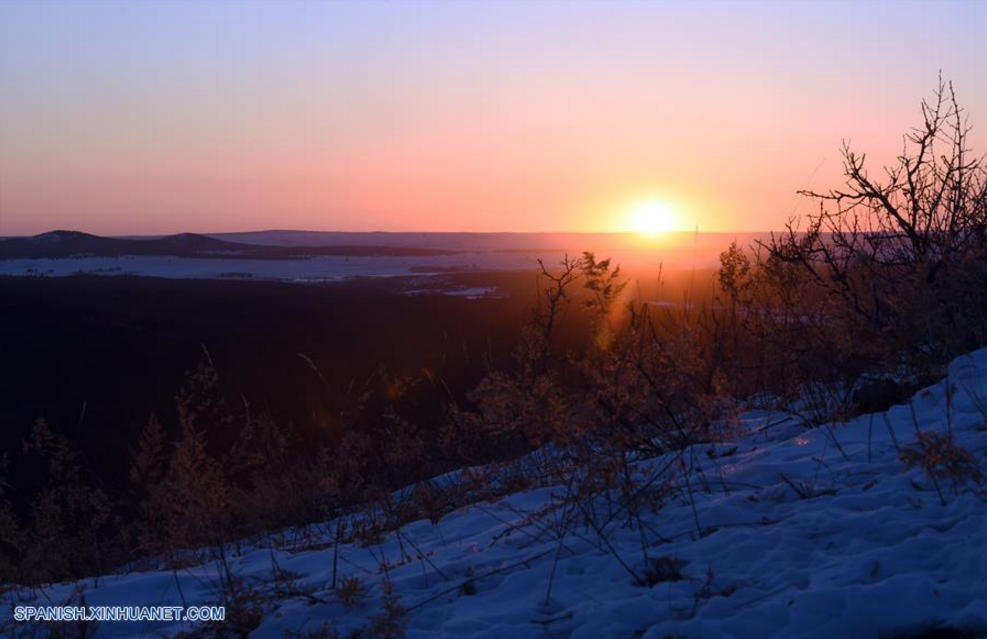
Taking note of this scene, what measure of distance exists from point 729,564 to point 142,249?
89.5m

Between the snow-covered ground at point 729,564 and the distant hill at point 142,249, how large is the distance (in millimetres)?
80606

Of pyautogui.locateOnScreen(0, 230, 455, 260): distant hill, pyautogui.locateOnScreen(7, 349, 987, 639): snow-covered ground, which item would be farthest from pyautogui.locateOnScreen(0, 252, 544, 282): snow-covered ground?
pyautogui.locateOnScreen(7, 349, 987, 639): snow-covered ground

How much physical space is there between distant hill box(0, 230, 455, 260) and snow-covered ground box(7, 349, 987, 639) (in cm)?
8061

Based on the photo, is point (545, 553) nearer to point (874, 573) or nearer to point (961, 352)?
point (874, 573)


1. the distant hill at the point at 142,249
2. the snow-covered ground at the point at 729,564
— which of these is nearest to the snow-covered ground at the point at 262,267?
the distant hill at the point at 142,249

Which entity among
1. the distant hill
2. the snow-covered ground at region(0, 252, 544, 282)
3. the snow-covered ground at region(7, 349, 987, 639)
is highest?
the distant hill

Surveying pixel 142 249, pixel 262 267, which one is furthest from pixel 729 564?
pixel 142 249

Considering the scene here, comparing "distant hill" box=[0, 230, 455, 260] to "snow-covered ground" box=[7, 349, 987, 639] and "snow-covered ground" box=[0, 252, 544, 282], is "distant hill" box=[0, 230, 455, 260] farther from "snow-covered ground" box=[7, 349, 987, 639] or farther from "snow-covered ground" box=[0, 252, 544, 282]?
"snow-covered ground" box=[7, 349, 987, 639]

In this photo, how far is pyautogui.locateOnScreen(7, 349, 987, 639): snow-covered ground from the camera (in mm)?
2781

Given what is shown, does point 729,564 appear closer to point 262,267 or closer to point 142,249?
point 262,267

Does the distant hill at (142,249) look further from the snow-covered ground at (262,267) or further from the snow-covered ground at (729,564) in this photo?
the snow-covered ground at (729,564)

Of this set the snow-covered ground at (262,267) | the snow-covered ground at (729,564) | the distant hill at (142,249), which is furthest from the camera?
the distant hill at (142,249)

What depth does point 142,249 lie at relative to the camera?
8438 cm

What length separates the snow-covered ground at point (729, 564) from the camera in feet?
9.12
